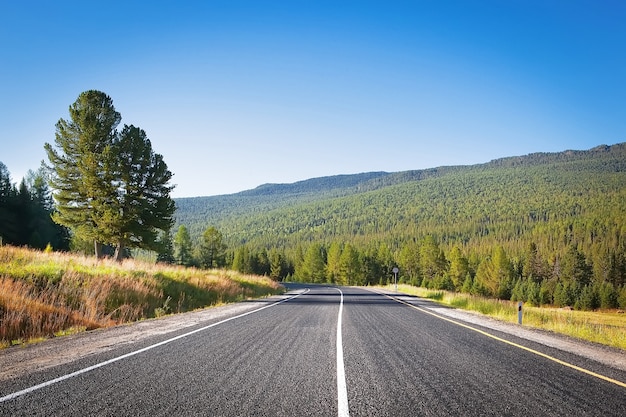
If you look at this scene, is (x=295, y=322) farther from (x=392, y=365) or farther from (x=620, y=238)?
(x=620, y=238)

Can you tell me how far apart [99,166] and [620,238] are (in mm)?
151661

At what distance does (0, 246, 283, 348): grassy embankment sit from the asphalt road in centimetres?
324

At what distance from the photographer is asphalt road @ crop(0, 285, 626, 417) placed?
4496mm

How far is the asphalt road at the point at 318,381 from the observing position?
4.50 metres

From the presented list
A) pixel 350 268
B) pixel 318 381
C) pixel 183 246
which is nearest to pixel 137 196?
pixel 318 381

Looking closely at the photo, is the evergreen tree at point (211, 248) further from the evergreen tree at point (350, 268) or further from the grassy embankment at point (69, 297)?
the grassy embankment at point (69, 297)

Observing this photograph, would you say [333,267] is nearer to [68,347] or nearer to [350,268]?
[350,268]

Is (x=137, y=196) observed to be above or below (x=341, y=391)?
above

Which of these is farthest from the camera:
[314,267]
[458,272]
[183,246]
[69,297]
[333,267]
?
[314,267]

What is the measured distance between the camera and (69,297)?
12.1 m

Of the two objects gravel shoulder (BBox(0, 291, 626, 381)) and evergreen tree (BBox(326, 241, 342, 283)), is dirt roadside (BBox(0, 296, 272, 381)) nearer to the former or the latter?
gravel shoulder (BBox(0, 291, 626, 381))

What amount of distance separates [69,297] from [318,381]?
1022cm

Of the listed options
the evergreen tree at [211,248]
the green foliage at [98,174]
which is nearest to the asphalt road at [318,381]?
the green foliage at [98,174]

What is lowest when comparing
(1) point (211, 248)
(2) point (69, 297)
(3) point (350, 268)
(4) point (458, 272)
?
(3) point (350, 268)
